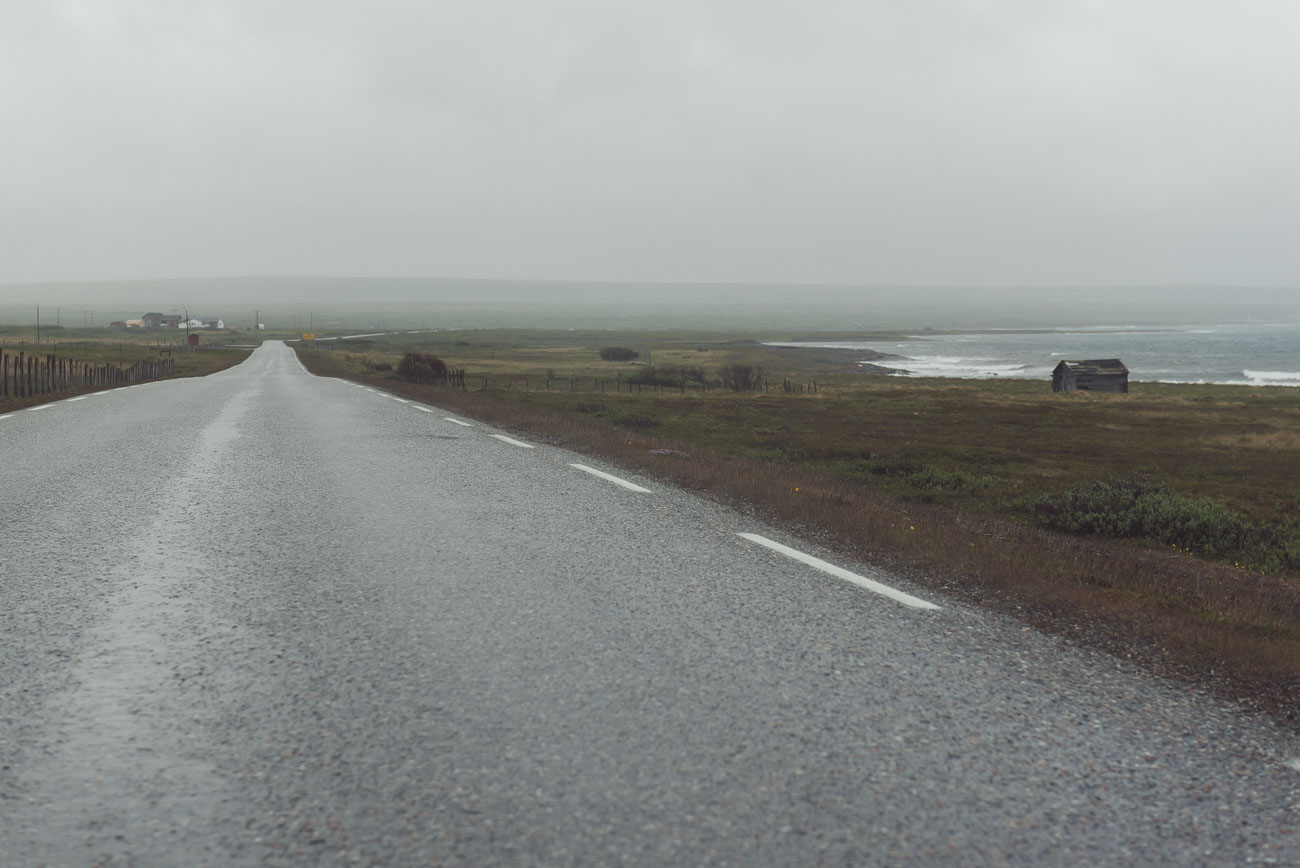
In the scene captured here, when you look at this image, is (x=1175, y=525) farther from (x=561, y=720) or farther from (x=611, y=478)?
(x=561, y=720)

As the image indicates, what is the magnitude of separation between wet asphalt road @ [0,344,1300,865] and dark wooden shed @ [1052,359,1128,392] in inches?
2526

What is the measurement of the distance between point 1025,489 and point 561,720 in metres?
15.1

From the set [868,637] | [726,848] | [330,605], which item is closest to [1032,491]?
[868,637]

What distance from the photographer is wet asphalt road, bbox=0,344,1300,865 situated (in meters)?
2.93

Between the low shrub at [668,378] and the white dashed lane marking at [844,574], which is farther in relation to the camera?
the low shrub at [668,378]

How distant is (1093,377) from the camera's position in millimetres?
64562

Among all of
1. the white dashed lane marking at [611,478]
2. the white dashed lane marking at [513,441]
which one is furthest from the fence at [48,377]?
the white dashed lane marking at [611,478]

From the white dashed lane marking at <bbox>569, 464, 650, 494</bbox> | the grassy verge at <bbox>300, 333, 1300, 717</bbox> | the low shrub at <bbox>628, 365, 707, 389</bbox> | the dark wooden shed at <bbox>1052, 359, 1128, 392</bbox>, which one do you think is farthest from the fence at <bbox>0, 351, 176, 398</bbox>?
the dark wooden shed at <bbox>1052, 359, 1128, 392</bbox>

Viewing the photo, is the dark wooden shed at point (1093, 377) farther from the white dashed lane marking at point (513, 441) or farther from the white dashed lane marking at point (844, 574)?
the white dashed lane marking at point (844, 574)

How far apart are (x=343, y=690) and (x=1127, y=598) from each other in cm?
496

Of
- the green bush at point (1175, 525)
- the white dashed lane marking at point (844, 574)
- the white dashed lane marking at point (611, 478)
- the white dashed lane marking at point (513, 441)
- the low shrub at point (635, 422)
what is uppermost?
the white dashed lane marking at point (513, 441)

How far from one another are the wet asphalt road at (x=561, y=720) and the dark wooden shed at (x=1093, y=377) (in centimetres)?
6417

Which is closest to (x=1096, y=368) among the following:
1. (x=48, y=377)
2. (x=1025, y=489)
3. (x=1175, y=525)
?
(x=1025, y=489)

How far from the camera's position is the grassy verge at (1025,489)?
18.3 feet
